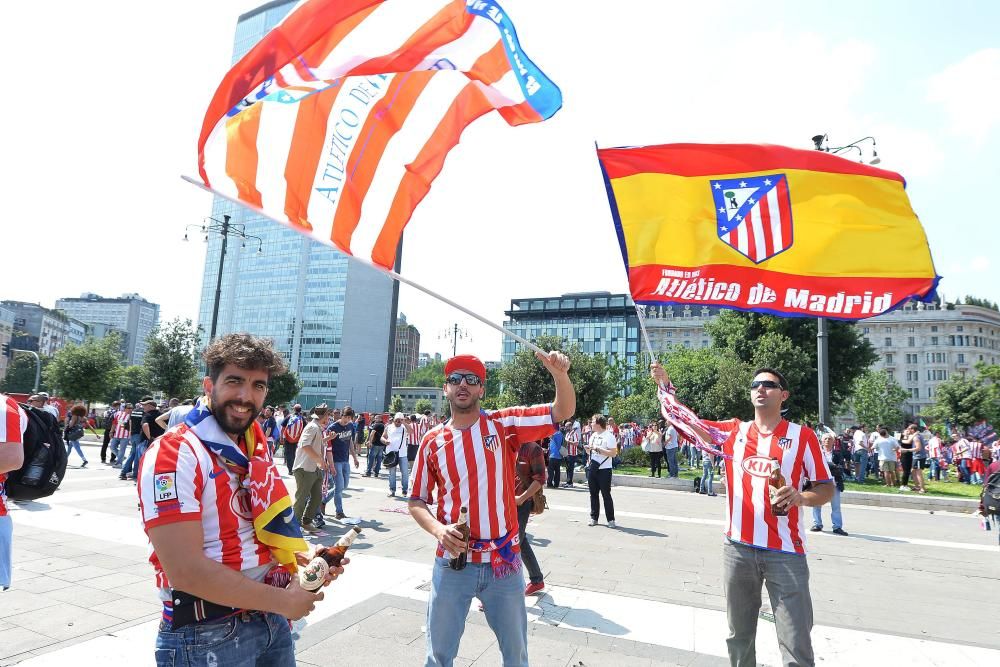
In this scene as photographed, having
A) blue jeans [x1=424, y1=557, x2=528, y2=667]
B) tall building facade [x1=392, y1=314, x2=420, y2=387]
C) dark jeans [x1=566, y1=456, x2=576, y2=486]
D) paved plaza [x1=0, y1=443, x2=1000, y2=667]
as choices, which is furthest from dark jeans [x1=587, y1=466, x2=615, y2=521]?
tall building facade [x1=392, y1=314, x2=420, y2=387]

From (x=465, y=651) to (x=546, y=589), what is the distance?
1.98 metres

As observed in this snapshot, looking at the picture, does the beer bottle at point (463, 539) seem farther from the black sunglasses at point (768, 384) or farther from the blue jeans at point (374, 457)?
the blue jeans at point (374, 457)

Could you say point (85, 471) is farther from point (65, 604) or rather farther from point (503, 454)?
point (503, 454)

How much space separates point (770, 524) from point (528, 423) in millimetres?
1678

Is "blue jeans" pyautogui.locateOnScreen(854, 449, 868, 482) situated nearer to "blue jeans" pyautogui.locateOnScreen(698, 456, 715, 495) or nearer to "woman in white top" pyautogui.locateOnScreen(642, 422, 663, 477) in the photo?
"woman in white top" pyautogui.locateOnScreen(642, 422, 663, 477)

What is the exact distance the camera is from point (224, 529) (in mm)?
1957

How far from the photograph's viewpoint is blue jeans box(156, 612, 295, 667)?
6.16 ft

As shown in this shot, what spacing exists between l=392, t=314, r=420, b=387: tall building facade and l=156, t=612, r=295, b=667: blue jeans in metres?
174

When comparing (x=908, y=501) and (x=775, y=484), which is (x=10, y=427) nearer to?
(x=775, y=484)

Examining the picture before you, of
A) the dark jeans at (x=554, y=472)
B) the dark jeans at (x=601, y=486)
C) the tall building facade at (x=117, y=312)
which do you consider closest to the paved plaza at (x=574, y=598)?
the dark jeans at (x=601, y=486)

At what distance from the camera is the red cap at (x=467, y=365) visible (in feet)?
10.8

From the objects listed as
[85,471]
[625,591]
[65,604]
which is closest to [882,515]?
[625,591]

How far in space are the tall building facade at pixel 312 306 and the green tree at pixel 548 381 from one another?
80.7 meters

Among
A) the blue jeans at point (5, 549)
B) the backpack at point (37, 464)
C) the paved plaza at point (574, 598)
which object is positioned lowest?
the paved plaza at point (574, 598)
